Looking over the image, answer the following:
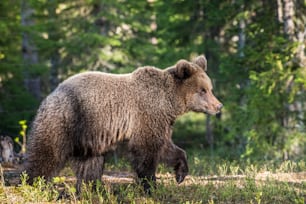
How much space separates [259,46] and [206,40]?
4.32 metres

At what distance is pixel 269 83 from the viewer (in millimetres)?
12961

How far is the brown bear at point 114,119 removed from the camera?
7660 millimetres

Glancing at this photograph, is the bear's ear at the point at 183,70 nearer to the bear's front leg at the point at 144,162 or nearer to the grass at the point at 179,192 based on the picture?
the bear's front leg at the point at 144,162

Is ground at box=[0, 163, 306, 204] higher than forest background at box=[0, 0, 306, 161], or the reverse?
forest background at box=[0, 0, 306, 161]

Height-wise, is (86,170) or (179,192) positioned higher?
(86,170)

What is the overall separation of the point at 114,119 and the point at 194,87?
5.18 ft

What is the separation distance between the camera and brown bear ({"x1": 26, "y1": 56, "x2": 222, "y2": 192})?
766cm

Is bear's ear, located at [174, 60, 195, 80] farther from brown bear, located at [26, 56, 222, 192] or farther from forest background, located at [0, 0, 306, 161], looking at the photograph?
forest background, located at [0, 0, 306, 161]

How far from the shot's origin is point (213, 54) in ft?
59.7

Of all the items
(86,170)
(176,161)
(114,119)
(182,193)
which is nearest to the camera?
(182,193)

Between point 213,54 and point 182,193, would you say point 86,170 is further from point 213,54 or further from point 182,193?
point 213,54

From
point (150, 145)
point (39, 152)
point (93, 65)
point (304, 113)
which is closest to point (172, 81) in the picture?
point (150, 145)

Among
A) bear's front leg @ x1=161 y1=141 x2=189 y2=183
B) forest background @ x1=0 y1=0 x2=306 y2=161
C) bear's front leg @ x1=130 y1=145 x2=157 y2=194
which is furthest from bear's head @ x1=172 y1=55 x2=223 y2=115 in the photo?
forest background @ x1=0 y1=0 x2=306 y2=161

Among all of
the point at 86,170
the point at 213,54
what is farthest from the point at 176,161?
the point at 213,54
